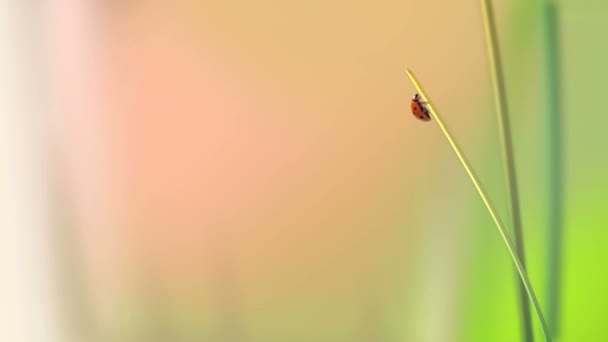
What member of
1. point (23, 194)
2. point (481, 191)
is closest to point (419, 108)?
point (481, 191)

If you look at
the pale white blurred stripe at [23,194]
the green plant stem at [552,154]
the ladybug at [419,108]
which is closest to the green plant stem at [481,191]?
the ladybug at [419,108]

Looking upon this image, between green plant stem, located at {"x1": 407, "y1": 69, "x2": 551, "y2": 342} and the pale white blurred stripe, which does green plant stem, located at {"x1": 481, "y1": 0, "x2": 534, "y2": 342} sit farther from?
the pale white blurred stripe

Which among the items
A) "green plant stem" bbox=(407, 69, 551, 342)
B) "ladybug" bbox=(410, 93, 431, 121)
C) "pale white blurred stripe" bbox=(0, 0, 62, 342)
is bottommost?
"green plant stem" bbox=(407, 69, 551, 342)

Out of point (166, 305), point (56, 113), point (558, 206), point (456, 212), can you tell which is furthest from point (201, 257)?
point (558, 206)

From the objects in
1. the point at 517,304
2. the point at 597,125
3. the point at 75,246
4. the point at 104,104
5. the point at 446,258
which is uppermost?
the point at 104,104

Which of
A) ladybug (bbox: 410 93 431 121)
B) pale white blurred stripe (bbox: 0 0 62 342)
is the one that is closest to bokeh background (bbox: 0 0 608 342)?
pale white blurred stripe (bbox: 0 0 62 342)

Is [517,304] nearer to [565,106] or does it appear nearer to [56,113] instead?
[565,106]
